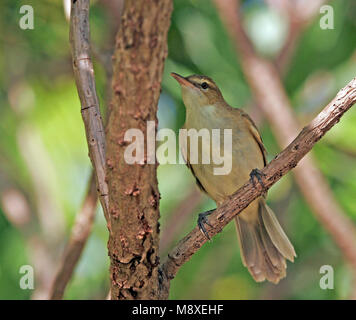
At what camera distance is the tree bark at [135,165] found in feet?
6.70

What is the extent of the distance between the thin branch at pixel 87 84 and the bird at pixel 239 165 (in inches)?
50.9

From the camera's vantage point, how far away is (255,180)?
2818mm

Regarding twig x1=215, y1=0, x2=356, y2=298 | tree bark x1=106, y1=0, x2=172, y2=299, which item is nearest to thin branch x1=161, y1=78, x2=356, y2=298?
tree bark x1=106, y1=0, x2=172, y2=299

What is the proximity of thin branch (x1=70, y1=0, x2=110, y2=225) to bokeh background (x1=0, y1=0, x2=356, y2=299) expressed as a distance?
2318mm

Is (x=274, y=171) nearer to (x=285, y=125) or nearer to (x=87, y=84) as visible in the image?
(x=87, y=84)

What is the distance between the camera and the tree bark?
80.4 inches

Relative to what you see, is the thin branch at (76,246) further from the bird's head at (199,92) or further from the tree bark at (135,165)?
the tree bark at (135,165)

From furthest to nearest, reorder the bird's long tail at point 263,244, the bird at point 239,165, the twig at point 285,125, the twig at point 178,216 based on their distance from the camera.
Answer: the twig at point 178,216 < the twig at point 285,125 < the bird's long tail at point 263,244 < the bird at point 239,165

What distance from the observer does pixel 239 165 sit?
401 centimetres

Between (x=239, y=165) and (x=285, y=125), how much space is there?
957 millimetres

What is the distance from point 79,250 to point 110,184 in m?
1.72

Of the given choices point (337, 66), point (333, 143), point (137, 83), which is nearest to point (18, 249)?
point (333, 143)
